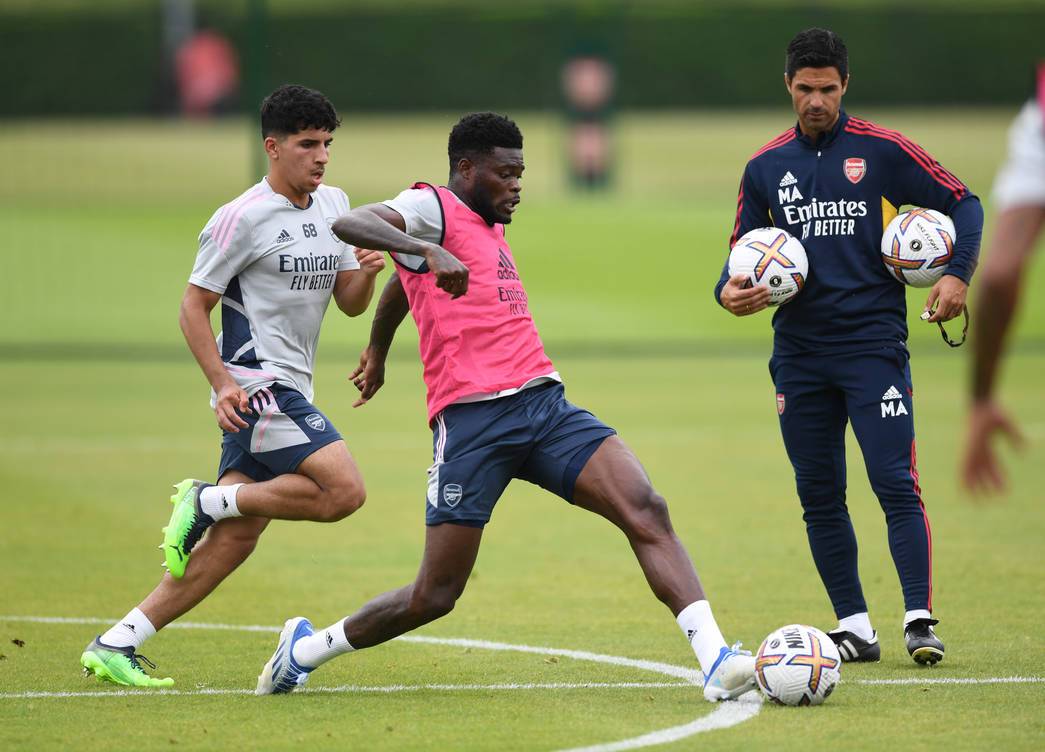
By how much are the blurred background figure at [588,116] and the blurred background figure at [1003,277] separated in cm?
2855

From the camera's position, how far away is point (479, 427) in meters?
6.89

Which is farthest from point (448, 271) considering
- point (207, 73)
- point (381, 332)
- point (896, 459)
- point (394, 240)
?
point (207, 73)

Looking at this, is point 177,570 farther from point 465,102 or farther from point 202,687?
point 465,102

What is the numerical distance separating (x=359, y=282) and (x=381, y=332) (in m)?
0.31

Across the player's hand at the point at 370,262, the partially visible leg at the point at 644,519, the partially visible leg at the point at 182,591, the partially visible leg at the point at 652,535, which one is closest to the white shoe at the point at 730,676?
the partially visible leg at the point at 652,535

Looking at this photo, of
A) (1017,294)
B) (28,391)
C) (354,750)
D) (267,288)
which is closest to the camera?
(1017,294)

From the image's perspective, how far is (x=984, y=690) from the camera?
6.87 metres

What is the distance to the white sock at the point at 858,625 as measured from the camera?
300 inches

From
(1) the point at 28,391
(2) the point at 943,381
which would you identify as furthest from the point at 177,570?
(2) the point at 943,381

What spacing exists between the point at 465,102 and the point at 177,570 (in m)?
27.3

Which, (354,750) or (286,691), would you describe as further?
(286,691)

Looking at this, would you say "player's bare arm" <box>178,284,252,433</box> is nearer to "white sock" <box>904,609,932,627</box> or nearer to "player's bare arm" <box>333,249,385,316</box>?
"player's bare arm" <box>333,249,385,316</box>

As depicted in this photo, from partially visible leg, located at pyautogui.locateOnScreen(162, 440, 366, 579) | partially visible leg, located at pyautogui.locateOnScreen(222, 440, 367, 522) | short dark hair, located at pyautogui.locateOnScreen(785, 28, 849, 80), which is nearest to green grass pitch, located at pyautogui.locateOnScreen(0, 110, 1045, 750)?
partially visible leg, located at pyautogui.locateOnScreen(162, 440, 366, 579)

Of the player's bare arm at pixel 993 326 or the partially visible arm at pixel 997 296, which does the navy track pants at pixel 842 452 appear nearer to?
the player's bare arm at pixel 993 326
